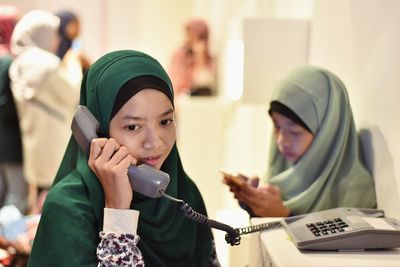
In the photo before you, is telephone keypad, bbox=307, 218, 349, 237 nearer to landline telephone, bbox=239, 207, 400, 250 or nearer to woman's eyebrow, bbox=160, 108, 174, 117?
landline telephone, bbox=239, 207, 400, 250

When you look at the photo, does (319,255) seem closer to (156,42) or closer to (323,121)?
(323,121)

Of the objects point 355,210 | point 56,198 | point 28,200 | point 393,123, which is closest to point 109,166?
point 56,198

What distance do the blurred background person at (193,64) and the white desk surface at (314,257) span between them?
5241mm

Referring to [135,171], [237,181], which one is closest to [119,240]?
[135,171]

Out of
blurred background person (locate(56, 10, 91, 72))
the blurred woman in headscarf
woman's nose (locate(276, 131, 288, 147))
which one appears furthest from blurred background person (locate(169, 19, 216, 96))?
woman's nose (locate(276, 131, 288, 147))

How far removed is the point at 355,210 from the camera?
1799mm

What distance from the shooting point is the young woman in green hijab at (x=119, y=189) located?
151 cm

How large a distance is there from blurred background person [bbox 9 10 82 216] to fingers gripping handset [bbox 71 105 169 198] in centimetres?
316

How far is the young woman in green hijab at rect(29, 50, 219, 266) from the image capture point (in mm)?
1512

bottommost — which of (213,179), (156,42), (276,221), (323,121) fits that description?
(213,179)

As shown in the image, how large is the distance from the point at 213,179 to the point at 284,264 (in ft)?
12.8

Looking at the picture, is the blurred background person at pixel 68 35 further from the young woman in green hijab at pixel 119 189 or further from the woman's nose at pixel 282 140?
the young woman in green hijab at pixel 119 189

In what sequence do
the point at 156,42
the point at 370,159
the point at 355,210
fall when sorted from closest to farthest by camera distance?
the point at 355,210 < the point at 370,159 < the point at 156,42

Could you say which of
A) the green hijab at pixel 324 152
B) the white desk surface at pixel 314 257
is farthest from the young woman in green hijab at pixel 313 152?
the white desk surface at pixel 314 257
